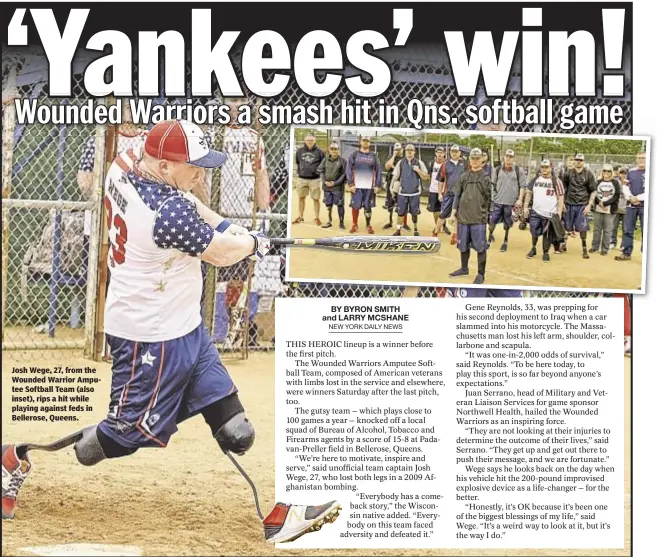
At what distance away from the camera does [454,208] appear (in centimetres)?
684

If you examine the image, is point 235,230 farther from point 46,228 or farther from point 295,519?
point 295,519

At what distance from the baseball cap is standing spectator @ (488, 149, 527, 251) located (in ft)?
6.62

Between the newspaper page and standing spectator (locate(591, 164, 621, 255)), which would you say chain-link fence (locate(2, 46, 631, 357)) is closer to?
the newspaper page

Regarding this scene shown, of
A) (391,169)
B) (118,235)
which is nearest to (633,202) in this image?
→ (391,169)

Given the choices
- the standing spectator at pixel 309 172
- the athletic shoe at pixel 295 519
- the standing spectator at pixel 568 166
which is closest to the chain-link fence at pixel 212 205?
the standing spectator at pixel 309 172

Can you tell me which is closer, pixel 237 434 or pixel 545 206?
pixel 237 434

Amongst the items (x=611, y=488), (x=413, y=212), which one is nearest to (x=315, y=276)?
(x=413, y=212)

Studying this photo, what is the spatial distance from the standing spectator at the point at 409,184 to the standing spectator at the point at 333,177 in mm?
389

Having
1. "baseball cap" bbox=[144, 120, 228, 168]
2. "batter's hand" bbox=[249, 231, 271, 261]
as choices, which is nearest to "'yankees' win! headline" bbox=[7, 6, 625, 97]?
"baseball cap" bbox=[144, 120, 228, 168]

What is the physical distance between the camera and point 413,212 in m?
6.76

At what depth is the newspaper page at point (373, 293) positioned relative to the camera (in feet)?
22.0

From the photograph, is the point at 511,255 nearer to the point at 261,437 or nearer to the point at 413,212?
the point at 413,212

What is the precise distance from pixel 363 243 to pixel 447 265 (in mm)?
626

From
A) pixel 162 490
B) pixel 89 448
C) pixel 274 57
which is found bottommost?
pixel 162 490
